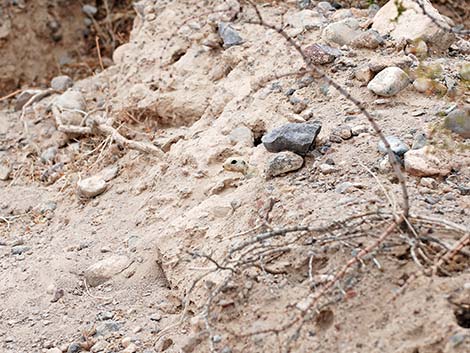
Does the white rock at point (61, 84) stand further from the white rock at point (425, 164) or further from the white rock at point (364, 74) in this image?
the white rock at point (425, 164)

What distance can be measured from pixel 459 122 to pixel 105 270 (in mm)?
1201

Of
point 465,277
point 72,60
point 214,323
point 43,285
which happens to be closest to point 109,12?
point 72,60

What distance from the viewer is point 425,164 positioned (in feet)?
7.35

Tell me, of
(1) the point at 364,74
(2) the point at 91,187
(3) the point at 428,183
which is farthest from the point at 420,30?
(2) the point at 91,187

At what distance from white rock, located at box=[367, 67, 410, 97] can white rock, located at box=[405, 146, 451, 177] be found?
0.43 meters

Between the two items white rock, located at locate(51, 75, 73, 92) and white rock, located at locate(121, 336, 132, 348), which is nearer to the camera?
white rock, located at locate(121, 336, 132, 348)

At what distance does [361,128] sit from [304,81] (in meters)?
0.42

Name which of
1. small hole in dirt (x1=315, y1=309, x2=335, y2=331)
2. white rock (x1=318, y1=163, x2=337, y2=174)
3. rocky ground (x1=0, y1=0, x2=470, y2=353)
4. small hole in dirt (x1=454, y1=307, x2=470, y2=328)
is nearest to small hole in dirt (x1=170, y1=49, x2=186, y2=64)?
rocky ground (x1=0, y1=0, x2=470, y2=353)

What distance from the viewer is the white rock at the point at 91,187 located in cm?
308

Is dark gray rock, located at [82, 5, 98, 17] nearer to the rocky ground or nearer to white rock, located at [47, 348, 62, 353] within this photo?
the rocky ground

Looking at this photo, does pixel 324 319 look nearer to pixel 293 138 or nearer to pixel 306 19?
pixel 293 138

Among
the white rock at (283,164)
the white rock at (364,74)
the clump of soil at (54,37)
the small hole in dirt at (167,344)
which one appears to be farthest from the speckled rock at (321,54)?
the clump of soil at (54,37)

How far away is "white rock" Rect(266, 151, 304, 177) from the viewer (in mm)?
2432

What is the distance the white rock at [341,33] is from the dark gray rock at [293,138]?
23.2 inches
